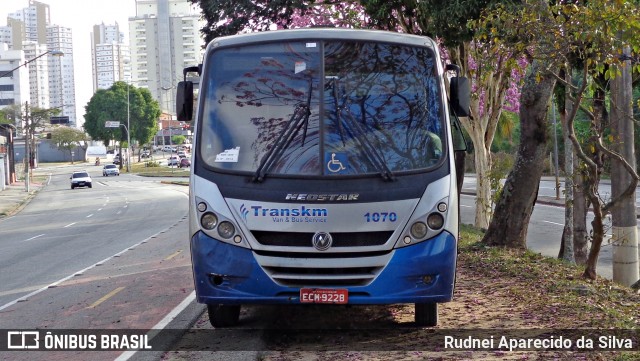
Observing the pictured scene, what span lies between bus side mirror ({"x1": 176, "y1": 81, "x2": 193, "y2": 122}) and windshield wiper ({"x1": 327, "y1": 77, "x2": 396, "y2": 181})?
158 cm

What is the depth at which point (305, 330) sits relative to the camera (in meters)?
8.62

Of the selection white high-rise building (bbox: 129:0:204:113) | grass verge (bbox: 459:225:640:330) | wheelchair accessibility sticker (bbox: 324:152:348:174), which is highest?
white high-rise building (bbox: 129:0:204:113)

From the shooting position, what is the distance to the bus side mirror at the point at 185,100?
8727mm

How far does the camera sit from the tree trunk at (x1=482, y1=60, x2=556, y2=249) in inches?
550

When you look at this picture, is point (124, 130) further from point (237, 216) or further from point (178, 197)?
point (237, 216)

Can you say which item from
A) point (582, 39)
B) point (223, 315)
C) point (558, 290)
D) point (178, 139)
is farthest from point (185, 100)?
point (178, 139)

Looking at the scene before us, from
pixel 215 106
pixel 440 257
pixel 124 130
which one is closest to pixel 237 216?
pixel 215 106

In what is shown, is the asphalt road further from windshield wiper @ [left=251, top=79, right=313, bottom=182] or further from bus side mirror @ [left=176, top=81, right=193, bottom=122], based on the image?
bus side mirror @ [left=176, top=81, right=193, bottom=122]

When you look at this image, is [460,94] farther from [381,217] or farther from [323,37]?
[381,217]

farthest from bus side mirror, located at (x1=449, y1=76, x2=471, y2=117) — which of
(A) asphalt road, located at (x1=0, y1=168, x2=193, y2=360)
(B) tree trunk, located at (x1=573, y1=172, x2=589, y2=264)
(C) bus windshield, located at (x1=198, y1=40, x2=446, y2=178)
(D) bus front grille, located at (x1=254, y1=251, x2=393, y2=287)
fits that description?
(B) tree trunk, located at (x1=573, y1=172, x2=589, y2=264)

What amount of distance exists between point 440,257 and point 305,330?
1.78m

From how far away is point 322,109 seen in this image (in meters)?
8.01

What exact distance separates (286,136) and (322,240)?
110 cm

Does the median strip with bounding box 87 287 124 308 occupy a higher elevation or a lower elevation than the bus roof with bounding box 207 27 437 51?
lower
